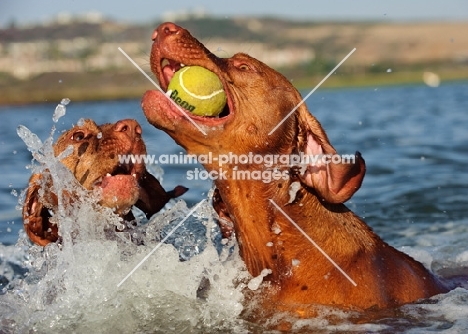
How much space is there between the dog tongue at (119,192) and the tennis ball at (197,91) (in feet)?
3.37

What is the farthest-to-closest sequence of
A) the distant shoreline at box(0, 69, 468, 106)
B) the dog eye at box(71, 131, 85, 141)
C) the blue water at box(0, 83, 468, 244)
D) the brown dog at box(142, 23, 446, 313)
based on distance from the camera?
the distant shoreline at box(0, 69, 468, 106) → the blue water at box(0, 83, 468, 244) → the dog eye at box(71, 131, 85, 141) → the brown dog at box(142, 23, 446, 313)

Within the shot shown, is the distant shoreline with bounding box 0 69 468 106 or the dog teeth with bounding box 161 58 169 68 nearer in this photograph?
the dog teeth with bounding box 161 58 169 68

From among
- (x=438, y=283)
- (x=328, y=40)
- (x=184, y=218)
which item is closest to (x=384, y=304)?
(x=438, y=283)

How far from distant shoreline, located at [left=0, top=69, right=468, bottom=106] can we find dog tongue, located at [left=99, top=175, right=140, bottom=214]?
34.2 m

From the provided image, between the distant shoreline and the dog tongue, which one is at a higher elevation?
the dog tongue

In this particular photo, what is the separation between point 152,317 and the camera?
5711 millimetres

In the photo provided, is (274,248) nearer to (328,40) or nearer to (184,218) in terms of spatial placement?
(184,218)

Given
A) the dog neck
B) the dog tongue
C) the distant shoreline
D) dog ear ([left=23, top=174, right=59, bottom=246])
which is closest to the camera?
the dog neck

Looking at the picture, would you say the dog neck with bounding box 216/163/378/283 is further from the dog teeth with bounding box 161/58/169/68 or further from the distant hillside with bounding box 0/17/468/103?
the distant hillside with bounding box 0/17/468/103

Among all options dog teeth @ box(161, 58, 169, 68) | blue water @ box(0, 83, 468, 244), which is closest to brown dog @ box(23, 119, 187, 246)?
blue water @ box(0, 83, 468, 244)

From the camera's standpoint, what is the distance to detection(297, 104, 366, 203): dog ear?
5.28m

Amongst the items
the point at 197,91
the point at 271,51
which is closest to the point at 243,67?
the point at 197,91

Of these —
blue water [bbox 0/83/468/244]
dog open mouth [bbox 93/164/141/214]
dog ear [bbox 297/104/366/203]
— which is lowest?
blue water [bbox 0/83/468/244]

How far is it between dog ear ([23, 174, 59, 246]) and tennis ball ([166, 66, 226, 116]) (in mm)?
1485
